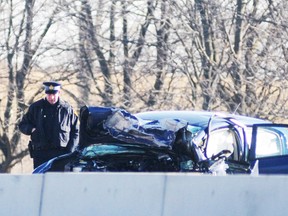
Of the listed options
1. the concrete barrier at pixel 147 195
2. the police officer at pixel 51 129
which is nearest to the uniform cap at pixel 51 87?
the police officer at pixel 51 129

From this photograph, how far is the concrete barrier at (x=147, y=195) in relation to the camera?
260 inches

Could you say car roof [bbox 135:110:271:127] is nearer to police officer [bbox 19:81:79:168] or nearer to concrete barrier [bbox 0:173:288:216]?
police officer [bbox 19:81:79:168]

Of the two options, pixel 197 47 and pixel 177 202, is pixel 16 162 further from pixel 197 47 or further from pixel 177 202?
pixel 177 202

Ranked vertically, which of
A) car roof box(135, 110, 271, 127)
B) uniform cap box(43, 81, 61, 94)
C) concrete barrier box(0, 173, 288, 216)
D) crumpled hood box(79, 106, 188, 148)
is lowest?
concrete barrier box(0, 173, 288, 216)

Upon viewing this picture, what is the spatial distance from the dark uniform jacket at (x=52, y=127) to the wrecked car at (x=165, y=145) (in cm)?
177

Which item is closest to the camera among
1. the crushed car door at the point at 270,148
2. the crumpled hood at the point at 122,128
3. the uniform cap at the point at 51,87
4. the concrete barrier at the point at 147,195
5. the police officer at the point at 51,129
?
the concrete barrier at the point at 147,195

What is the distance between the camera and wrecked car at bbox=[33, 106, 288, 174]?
337 inches

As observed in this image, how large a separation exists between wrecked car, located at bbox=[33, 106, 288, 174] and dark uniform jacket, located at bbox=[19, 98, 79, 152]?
1770mm

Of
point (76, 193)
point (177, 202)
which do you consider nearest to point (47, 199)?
point (76, 193)

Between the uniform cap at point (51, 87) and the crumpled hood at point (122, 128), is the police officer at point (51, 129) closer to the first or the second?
the uniform cap at point (51, 87)

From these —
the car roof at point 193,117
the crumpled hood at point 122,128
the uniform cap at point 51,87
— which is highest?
the uniform cap at point 51,87

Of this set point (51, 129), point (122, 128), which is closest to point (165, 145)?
point (122, 128)

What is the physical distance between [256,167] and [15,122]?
39.8 feet

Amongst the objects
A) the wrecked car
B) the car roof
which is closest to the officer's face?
the car roof
